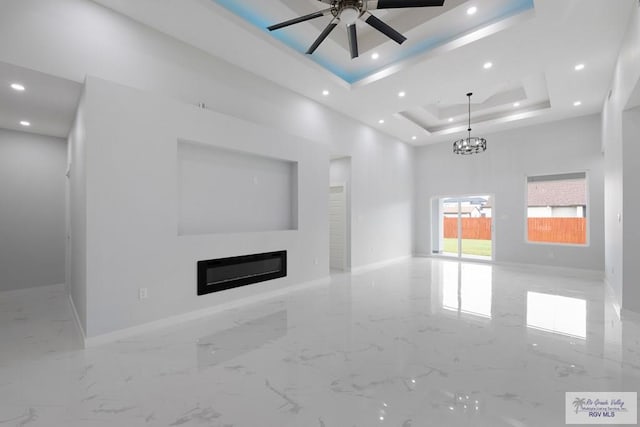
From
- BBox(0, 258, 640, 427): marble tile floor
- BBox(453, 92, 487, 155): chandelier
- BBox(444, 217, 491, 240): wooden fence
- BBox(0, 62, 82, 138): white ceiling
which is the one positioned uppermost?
BBox(453, 92, 487, 155): chandelier

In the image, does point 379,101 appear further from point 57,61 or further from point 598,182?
point 598,182

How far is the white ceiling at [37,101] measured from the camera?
118 inches

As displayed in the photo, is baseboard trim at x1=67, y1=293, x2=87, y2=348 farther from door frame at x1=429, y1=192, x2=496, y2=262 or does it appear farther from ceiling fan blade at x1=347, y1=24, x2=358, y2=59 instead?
door frame at x1=429, y1=192, x2=496, y2=262

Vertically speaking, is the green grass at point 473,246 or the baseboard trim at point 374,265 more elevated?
the green grass at point 473,246

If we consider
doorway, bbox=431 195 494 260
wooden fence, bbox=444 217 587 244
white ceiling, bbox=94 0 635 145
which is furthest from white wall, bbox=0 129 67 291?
wooden fence, bbox=444 217 587 244

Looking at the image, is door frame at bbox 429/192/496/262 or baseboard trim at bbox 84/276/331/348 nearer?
baseboard trim at bbox 84/276/331/348

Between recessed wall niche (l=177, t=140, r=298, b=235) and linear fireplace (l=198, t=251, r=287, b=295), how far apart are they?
49 cm

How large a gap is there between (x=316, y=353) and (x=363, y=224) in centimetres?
467

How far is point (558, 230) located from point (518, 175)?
1697 mm

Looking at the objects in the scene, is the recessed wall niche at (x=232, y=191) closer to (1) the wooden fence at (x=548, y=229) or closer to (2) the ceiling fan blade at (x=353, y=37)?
(2) the ceiling fan blade at (x=353, y=37)

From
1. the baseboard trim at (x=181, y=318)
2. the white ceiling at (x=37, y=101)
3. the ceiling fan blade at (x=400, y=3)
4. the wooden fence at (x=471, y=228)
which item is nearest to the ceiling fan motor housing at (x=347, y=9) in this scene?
the ceiling fan blade at (x=400, y=3)

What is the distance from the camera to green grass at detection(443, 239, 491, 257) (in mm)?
8578

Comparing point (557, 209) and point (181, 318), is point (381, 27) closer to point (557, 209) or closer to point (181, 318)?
point (181, 318)

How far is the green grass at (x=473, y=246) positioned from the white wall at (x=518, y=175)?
0.56m
